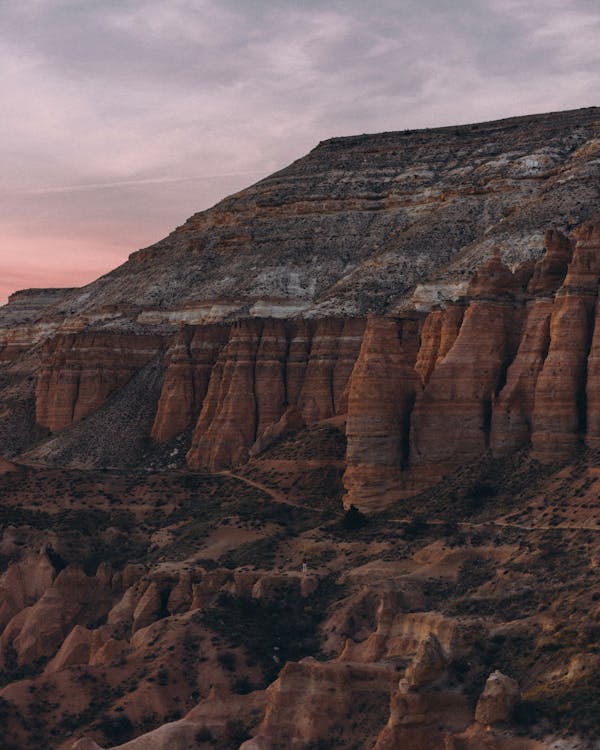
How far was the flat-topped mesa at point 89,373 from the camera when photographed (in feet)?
423

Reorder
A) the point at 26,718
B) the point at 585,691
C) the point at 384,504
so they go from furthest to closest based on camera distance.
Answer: the point at 384,504
the point at 26,718
the point at 585,691

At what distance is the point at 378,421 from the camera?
258 ft

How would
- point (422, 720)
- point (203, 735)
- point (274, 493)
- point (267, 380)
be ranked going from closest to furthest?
point (422, 720) < point (203, 735) < point (274, 493) < point (267, 380)

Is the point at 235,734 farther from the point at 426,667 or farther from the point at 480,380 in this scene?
the point at 480,380

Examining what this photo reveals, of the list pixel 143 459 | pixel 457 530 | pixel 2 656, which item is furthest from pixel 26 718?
pixel 143 459

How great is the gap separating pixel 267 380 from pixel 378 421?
28760mm

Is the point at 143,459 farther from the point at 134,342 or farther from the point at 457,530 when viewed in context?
the point at 457,530

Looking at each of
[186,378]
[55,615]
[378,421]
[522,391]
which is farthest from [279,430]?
[55,615]

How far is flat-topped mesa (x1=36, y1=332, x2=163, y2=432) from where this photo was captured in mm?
128875

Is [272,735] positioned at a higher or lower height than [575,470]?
lower

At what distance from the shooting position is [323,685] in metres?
54.2

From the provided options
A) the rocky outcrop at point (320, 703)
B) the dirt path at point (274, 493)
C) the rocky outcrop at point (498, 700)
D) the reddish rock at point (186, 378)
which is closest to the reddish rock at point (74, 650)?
the rocky outcrop at point (320, 703)

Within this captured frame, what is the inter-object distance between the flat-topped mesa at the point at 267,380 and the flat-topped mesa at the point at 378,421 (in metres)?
18.4

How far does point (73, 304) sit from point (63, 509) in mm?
75791
